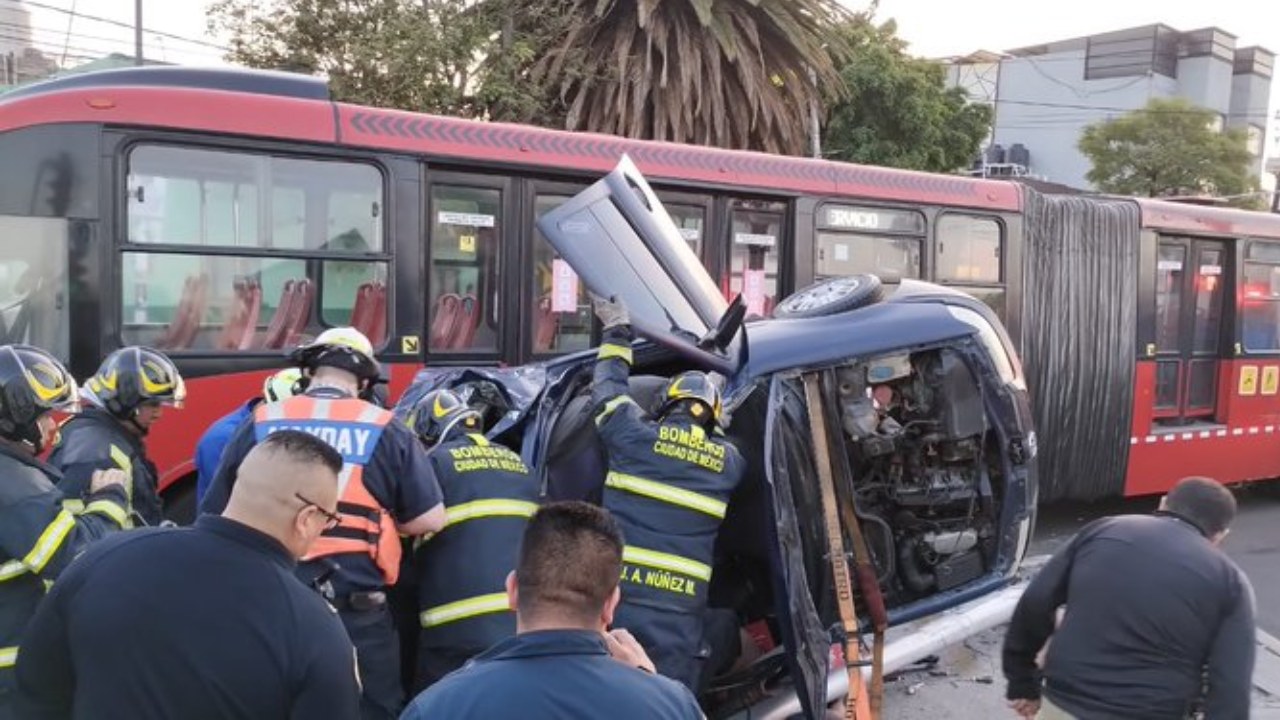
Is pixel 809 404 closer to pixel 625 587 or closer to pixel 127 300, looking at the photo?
pixel 625 587

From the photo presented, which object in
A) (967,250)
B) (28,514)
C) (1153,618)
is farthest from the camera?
(967,250)

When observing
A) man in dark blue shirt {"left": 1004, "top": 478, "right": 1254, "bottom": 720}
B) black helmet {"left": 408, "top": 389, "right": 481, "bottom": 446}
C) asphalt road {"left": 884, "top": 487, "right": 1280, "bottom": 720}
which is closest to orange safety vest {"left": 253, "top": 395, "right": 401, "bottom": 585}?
black helmet {"left": 408, "top": 389, "right": 481, "bottom": 446}

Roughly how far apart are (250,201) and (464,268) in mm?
1394

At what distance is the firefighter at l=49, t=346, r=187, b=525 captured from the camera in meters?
3.46

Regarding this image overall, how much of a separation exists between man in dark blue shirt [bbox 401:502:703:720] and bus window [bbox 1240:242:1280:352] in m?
9.86

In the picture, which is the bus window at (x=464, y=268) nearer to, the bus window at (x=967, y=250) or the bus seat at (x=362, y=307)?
the bus seat at (x=362, y=307)

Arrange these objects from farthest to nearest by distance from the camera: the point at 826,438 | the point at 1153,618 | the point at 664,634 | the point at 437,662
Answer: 1. the point at 826,438
2. the point at 664,634
3. the point at 437,662
4. the point at 1153,618

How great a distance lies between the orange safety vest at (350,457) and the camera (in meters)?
3.11

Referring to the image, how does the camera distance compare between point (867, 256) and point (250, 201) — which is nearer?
point (250, 201)

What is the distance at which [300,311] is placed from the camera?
20.1ft

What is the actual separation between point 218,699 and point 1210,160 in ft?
126

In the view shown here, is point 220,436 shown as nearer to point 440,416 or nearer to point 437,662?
point 440,416

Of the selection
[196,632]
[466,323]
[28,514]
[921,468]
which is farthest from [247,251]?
[196,632]

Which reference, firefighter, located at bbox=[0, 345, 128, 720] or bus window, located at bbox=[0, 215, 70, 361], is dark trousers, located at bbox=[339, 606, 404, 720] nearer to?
firefighter, located at bbox=[0, 345, 128, 720]
